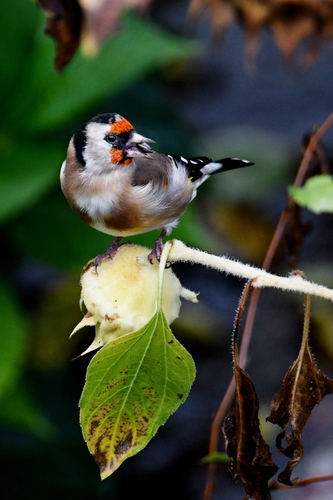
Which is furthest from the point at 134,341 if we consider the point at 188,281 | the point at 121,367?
the point at 188,281

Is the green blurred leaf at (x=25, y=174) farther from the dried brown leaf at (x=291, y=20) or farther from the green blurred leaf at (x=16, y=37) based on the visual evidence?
the dried brown leaf at (x=291, y=20)

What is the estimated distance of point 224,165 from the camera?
1301 millimetres

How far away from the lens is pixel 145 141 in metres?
1.17

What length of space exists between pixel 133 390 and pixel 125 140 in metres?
0.42

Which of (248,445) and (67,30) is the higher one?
(67,30)

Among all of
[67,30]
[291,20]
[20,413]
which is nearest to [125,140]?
[67,30]

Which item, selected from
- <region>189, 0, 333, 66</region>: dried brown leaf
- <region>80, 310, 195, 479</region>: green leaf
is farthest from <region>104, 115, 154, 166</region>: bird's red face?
<region>189, 0, 333, 66</region>: dried brown leaf

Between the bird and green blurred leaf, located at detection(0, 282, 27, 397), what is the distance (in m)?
1.41

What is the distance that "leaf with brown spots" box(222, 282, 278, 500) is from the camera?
875mm

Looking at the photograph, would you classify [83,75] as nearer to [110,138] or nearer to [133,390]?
[110,138]

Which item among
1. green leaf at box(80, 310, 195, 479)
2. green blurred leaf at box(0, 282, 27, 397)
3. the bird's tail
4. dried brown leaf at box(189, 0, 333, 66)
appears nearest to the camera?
green leaf at box(80, 310, 195, 479)

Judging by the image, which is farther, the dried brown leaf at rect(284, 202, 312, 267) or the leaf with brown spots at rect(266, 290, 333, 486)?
the dried brown leaf at rect(284, 202, 312, 267)

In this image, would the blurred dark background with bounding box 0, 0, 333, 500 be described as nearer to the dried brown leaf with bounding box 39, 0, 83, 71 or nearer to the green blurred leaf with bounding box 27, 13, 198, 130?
the green blurred leaf with bounding box 27, 13, 198, 130

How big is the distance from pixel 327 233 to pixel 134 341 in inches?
151
